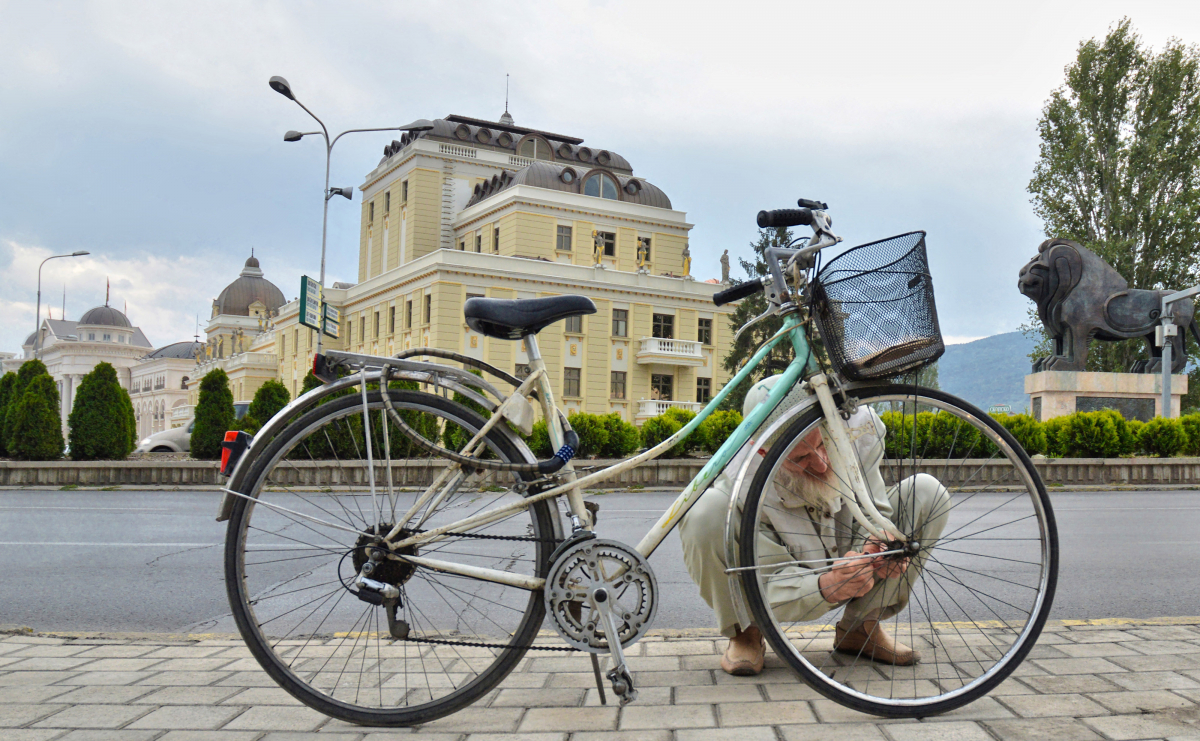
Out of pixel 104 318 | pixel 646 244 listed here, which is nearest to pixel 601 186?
pixel 646 244

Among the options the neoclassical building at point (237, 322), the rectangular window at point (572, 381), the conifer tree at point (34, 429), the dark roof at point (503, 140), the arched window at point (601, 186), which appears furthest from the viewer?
the neoclassical building at point (237, 322)

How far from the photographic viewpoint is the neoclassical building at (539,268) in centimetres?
4481

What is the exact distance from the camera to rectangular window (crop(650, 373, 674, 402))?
47875 millimetres

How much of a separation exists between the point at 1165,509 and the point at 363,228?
5772cm

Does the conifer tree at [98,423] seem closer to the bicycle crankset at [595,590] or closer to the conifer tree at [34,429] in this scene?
the conifer tree at [34,429]

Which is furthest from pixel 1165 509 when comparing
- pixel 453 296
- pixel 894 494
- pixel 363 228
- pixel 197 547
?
pixel 363 228

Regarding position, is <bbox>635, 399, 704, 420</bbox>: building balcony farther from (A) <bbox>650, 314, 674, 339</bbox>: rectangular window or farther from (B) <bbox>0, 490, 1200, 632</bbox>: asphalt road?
(B) <bbox>0, 490, 1200, 632</bbox>: asphalt road

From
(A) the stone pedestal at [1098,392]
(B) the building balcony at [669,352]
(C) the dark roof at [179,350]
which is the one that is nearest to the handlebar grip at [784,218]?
(A) the stone pedestal at [1098,392]

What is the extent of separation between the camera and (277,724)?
271cm

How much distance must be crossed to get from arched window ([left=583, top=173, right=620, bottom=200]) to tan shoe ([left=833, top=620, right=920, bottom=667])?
50426 millimetres

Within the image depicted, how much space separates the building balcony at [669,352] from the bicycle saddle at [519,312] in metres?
44.0

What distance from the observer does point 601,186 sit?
5334cm

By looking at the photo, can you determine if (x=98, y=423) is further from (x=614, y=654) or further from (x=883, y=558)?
(x=883, y=558)

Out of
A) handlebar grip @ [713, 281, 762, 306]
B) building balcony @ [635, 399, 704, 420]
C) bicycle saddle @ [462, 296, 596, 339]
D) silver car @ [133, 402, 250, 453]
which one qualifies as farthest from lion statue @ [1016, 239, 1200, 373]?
building balcony @ [635, 399, 704, 420]
